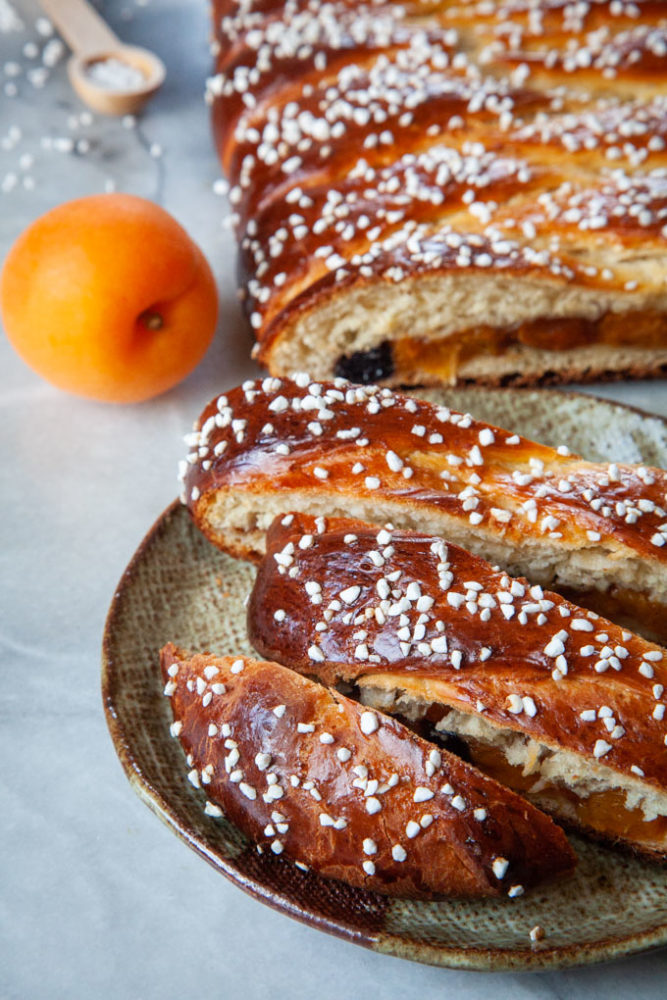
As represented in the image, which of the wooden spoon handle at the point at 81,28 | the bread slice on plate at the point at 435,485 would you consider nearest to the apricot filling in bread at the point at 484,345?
the bread slice on plate at the point at 435,485

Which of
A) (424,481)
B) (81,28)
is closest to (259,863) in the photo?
(424,481)

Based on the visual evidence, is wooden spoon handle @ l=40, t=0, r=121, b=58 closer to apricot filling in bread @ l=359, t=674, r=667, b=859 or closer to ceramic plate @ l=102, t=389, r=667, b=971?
ceramic plate @ l=102, t=389, r=667, b=971

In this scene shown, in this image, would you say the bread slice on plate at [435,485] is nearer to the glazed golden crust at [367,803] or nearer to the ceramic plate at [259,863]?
the ceramic plate at [259,863]

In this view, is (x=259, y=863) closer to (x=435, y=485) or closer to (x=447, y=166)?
(x=435, y=485)

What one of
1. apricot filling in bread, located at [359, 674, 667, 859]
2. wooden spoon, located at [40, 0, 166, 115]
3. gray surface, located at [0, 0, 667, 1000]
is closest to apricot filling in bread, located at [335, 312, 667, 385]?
gray surface, located at [0, 0, 667, 1000]

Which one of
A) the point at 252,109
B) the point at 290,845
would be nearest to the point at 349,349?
the point at 252,109
